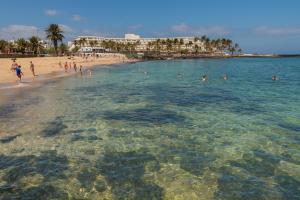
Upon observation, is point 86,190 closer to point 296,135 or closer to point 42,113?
point 296,135

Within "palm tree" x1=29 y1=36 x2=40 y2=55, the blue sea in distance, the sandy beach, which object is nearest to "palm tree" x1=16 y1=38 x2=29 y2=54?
"palm tree" x1=29 y1=36 x2=40 y2=55

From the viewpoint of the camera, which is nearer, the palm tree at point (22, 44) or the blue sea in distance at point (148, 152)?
the blue sea in distance at point (148, 152)

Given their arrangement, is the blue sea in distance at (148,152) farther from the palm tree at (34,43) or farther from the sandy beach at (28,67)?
the palm tree at (34,43)

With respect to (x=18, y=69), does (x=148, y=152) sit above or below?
below

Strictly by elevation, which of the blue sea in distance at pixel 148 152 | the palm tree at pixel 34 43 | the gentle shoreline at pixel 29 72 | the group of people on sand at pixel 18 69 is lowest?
the gentle shoreline at pixel 29 72

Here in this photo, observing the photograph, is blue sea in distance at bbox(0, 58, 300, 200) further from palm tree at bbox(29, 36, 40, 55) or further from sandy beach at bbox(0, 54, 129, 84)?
palm tree at bbox(29, 36, 40, 55)

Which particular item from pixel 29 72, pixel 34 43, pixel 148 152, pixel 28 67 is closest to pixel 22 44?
pixel 34 43

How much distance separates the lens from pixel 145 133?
53.3 ft

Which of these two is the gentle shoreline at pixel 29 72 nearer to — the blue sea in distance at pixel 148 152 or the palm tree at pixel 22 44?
the blue sea in distance at pixel 148 152

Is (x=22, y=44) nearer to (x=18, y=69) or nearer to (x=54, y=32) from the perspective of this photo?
(x=54, y=32)

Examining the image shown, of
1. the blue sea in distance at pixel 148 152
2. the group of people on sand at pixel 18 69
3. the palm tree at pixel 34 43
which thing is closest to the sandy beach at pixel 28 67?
the group of people on sand at pixel 18 69

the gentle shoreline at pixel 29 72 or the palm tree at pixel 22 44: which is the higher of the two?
the palm tree at pixel 22 44

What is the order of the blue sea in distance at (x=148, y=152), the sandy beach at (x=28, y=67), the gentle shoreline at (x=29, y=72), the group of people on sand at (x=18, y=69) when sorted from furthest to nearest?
the sandy beach at (x=28, y=67), the gentle shoreline at (x=29, y=72), the group of people on sand at (x=18, y=69), the blue sea in distance at (x=148, y=152)

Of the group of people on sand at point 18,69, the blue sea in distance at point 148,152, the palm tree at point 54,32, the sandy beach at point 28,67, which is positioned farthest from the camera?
the palm tree at point 54,32
